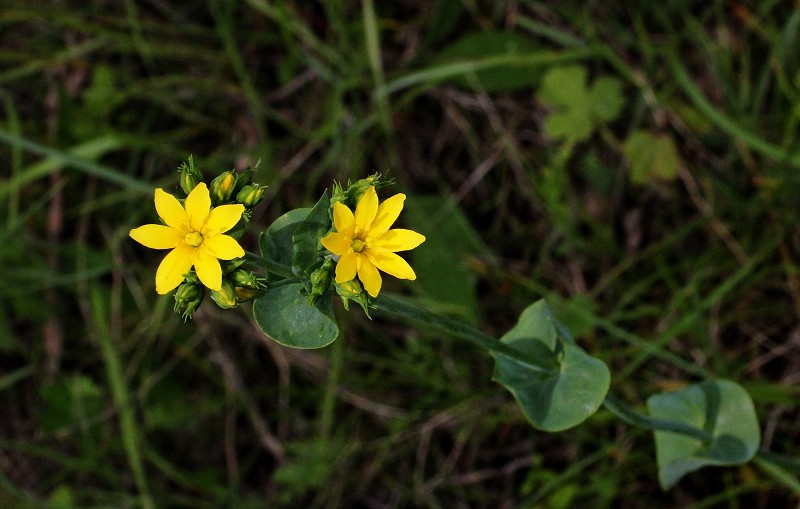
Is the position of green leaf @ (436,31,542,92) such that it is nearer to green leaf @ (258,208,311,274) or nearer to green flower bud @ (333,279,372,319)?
green leaf @ (258,208,311,274)

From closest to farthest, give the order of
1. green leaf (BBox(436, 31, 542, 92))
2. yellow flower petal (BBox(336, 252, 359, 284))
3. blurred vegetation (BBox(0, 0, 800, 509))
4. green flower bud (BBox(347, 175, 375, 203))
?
yellow flower petal (BBox(336, 252, 359, 284)) → green flower bud (BBox(347, 175, 375, 203)) → blurred vegetation (BBox(0, 0, 800, 509)) → green leaf (BBox(436, 31, 542, 92))

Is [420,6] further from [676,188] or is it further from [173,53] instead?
[676,188]

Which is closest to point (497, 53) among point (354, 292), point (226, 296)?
point (354, 292)

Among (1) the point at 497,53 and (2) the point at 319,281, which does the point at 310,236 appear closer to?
(2) the point at 319,281

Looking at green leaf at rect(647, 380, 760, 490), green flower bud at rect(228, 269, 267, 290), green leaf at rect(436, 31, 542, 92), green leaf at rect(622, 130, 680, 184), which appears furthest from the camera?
green leaf at rect(436, 31, 542, 92)

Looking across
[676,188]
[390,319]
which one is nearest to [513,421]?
[390,319]

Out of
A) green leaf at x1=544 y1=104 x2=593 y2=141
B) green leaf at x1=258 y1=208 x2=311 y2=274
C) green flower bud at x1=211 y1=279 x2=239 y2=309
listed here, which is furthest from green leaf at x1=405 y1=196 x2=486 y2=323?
green flower bud at x1=211 y1=279 x2=239 y2=309
